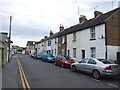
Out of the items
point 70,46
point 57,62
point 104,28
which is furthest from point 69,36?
point 104,28

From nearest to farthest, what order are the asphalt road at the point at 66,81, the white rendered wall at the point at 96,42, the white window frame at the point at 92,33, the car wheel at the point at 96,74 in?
the asphalt road at the point at 66,81, the car wheel at the point at 96,74, the white rendered wall at the point at 96,42, the white window frame at the point at 92,33

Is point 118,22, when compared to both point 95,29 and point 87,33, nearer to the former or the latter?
point 95,29

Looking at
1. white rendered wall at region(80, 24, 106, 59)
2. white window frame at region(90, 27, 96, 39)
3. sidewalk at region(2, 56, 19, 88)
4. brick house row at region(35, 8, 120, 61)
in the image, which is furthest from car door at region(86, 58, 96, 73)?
white window frame at region(90, 27, 96, 39)

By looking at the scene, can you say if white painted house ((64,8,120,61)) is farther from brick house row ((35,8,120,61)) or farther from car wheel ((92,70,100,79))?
car wheel ((92,70,100,79))

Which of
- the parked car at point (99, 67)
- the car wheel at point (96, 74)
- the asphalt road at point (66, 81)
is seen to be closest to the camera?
the asphalt road at point (66, 81)

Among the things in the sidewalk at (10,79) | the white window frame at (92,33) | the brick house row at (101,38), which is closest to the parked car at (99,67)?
the brick house row at (101,38)

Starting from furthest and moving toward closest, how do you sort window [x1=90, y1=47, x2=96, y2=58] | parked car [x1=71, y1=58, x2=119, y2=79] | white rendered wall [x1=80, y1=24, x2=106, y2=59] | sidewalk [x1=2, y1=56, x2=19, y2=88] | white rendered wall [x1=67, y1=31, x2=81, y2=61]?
white rendered wall [x1=67, y1=31, x2=81, y2=61]
window [x1=90, y1=47, x2=96, y2=58]
white rendered wall [x1=80, y1=24, x2=106, y2=59]
parked car [x1=71, y1=58, x2=119, y2=79]
sidewalk [x1=2, y1=56, x2=19, y2=88]

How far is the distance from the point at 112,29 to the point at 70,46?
8.45 m

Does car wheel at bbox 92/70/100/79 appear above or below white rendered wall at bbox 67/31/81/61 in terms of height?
below

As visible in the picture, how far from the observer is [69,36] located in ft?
72.6

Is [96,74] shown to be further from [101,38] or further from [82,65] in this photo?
[101,38]

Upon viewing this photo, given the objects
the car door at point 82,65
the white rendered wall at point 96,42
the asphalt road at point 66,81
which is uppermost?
the white rendered wall at point 96,42

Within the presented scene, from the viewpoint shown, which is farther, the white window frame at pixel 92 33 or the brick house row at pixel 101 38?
the white window frame at pixel 92 33

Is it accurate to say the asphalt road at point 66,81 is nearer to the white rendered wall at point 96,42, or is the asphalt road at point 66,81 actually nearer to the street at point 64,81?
the street at point 64,81
